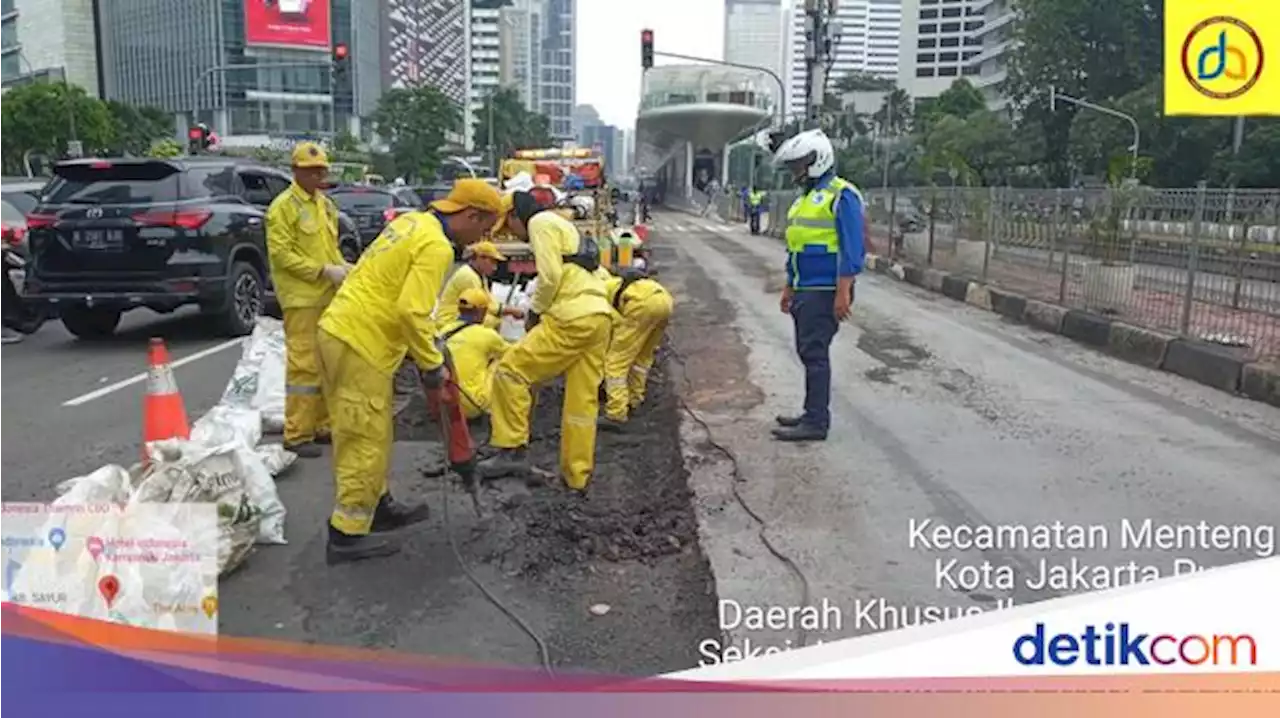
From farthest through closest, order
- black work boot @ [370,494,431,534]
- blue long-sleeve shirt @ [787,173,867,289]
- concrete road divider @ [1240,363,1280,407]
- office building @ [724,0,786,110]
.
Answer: office building @ [724,0,786,110], concrete road divider @ [1240,363,1280,407], blue long-sleeve shirt @ [787,173,867,289], black work boot @ [370,494,431,534]

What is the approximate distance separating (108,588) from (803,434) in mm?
3868

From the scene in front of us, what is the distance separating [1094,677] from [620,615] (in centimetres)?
190

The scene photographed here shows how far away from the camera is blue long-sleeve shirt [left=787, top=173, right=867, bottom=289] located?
5.79 meters

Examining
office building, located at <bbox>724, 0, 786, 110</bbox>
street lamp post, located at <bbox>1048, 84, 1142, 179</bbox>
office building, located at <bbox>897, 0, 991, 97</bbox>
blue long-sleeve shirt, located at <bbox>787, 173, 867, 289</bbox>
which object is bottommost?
blue long-sleeve shirt, located at <bbox>787, 173, 867, 289</bbox>

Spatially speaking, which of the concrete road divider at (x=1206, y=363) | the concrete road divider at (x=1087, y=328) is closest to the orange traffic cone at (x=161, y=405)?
the concrete road divider at (x=1206, y=363)

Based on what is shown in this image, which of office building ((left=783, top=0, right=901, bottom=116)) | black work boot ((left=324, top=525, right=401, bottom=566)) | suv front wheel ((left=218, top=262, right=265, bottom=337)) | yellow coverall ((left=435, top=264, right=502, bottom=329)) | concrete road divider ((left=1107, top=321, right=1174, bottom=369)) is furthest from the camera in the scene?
office building ((left=783, top=0, right=901, bottom=116))

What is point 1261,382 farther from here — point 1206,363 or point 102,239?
point 102,239

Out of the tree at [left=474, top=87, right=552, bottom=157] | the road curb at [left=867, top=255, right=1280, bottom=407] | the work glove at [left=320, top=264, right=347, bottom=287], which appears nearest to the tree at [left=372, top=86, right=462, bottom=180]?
the tree at [left=474, top=87, right=552, bottom=157]

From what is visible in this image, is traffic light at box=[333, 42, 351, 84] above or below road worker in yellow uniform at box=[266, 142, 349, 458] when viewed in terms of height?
above

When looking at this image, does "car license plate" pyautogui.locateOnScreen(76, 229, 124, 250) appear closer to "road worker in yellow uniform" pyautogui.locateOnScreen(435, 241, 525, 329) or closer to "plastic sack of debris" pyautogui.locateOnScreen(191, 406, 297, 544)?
"road worker in yellow uniform" pyautogui.locateOnScreen(435, 241, 525, 329)

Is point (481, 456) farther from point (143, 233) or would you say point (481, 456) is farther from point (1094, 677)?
point (143, 233)

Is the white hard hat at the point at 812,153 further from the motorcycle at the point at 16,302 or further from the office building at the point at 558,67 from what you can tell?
the office building at the point at 558,67

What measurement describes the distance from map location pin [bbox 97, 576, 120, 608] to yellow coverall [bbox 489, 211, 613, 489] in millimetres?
2426

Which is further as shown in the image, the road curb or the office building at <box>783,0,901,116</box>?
the office building at <box>783,0,901,116</box>
